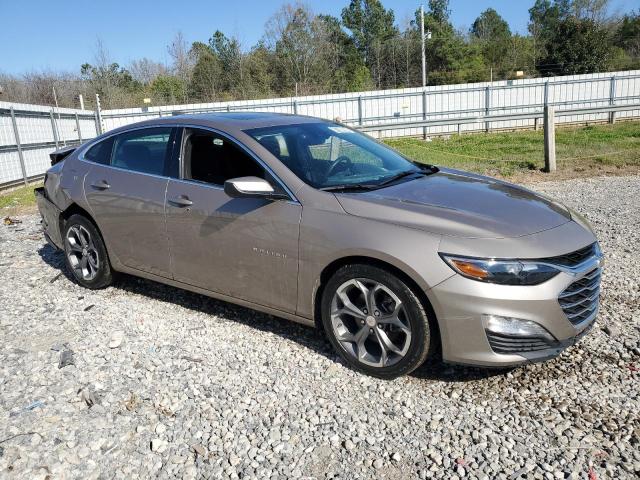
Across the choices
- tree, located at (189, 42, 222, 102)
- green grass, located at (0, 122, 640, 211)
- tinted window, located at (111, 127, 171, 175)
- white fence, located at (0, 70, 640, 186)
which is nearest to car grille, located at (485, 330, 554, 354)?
tinted window, located at (111, 127, 171, 175)

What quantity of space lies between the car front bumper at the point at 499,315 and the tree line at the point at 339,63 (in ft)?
86.0

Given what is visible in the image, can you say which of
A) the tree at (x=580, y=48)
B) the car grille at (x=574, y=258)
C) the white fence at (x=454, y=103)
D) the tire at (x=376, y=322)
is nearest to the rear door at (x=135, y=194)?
the tire at (x=376, y=322)

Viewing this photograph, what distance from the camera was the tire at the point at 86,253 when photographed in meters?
4.87

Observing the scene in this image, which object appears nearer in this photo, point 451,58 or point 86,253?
point 86,253

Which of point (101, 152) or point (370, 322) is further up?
point (101, 152)

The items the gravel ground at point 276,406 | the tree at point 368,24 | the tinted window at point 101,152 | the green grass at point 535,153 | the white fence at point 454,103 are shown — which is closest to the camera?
the gravel ground at point 276,406

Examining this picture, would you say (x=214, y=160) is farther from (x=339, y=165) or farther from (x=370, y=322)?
(x=370, y=322)

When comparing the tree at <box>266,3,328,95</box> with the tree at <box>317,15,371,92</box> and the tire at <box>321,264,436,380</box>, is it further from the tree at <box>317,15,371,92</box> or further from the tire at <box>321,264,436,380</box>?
the tire at <box>321,264,436,380</box>

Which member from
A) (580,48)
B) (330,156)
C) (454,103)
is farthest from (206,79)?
(330,156)

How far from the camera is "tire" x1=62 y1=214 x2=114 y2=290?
4.87 m

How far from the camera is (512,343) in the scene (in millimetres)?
2926

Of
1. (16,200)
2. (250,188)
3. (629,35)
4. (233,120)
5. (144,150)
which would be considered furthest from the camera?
(629,35)

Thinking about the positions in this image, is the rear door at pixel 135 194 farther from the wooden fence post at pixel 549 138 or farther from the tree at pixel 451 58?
the tree at pixel 451 58

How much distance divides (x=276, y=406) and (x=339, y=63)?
154ft
